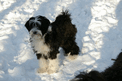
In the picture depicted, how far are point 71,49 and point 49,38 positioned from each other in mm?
→ 1135

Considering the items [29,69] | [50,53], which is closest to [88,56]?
[50,53]

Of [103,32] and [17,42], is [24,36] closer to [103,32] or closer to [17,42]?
[17,42]

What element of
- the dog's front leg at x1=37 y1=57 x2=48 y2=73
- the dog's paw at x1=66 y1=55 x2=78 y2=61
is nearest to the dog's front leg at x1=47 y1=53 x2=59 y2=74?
the dog's front leg at x1=37 y1=57 x2=48 y2=73

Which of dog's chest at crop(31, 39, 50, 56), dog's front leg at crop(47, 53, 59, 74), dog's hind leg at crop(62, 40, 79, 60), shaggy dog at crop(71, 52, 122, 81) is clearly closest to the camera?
shaggy dog at crop(71, 52, 122, 81)

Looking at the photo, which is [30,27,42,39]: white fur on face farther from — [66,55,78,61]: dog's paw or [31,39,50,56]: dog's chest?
[66,55,78,61]: dog's paw

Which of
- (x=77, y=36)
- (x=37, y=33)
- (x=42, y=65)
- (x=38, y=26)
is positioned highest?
(x=77, y=36)

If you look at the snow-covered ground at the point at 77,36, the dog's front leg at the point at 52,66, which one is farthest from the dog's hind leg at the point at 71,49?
the dog's front leg at the point at 52,66

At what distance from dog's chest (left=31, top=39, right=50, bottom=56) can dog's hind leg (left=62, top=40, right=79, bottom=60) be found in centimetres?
86

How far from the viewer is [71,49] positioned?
4371 millimetres

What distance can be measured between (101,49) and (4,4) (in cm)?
547

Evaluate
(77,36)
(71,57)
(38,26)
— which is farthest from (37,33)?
(77,36)

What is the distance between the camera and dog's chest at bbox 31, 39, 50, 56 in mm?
3424

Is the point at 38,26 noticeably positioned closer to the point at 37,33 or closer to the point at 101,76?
the point at 37,33

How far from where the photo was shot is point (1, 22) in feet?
19.8
